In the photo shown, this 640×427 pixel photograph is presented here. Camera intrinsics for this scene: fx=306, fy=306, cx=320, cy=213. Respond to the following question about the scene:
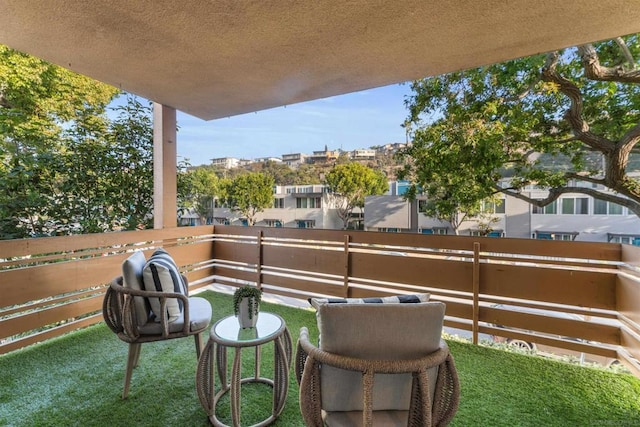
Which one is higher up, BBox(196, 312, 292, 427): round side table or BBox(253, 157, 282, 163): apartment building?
BBox(253, 157, 282, 163): apartment building

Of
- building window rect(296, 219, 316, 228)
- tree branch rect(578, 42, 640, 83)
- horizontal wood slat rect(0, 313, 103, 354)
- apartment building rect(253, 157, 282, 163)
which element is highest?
tree branch rect(578, 42, 640, 83)

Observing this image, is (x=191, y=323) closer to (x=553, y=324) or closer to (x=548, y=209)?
(x=553, y=324)

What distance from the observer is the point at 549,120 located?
453 cm

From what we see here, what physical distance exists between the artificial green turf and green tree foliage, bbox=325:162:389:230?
305cm

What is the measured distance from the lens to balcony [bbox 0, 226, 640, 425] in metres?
2.12

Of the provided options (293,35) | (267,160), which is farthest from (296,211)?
(293,35)

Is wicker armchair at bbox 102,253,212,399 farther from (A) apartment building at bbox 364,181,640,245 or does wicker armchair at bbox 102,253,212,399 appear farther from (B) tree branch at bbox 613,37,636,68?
(B) tree branch at bbox 613,37,636,68

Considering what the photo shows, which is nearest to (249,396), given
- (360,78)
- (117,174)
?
(360,78)

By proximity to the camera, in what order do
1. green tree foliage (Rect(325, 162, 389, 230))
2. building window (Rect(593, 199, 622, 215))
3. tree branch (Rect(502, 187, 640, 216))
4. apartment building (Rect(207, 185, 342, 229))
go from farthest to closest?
apartment building (Rect(207, 185, 342, 229))
green tree foliage (Rect(325, 162, 389, 230))
building window (Rect(593, 199, 622, 215))
tree branch (Rect(502, 187, 640, 216))

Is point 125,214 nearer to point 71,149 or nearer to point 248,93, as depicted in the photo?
point 71,149

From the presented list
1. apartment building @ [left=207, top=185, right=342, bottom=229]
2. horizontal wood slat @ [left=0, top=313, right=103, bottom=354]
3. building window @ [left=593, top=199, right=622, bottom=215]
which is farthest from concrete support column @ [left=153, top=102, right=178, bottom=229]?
building window @ [left=593, top=199, right=622, bottom=215]

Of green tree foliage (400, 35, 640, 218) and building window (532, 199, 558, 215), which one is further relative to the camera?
building window (532, 199, 558, 215)

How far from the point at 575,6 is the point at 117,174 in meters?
4.55

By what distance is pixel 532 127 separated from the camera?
453 cm
